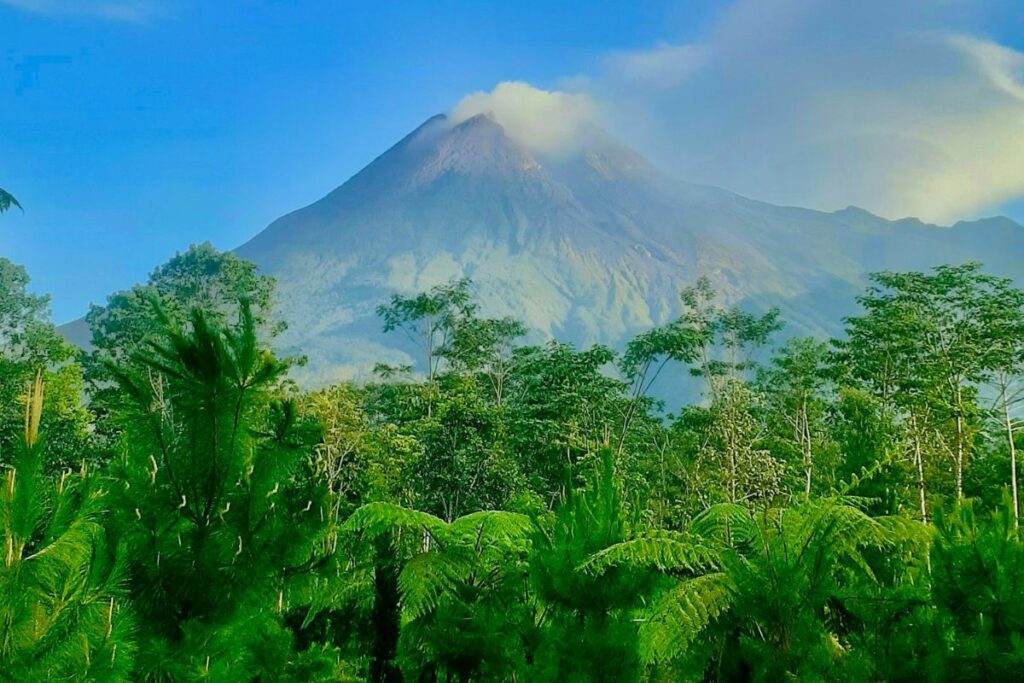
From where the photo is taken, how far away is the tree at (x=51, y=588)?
2.16 m

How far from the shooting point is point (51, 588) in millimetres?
2295

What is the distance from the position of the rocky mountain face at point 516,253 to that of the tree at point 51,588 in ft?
357

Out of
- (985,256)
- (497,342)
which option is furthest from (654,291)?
(497,342)

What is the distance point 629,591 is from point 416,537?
162cm

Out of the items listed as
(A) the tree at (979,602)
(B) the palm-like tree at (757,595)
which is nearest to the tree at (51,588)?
(B) the palm-like tree at (757,595)

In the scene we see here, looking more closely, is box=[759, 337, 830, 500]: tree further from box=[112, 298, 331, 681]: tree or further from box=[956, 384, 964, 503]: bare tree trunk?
box=[112, 298, 331, 681]: tree

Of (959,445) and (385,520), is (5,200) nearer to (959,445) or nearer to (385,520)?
(385,520)

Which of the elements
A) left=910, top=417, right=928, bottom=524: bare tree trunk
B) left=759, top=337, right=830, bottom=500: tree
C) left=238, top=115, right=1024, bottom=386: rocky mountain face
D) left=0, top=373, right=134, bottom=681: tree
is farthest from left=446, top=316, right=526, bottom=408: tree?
left=238, top=115, right=1024, bottom=386: rocky mountain face

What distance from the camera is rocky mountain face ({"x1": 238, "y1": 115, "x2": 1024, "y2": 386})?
13625cm

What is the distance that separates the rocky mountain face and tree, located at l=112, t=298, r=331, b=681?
355 feet

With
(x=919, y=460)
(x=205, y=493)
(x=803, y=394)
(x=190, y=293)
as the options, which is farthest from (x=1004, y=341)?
(x=190, y=293)

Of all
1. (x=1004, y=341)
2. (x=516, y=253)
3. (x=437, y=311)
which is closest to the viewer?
(x=1004, y=341)

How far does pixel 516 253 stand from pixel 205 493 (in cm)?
15050

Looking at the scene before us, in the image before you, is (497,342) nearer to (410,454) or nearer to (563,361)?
(563,361)
